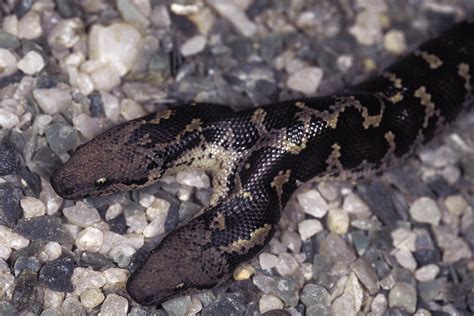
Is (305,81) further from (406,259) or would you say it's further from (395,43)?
(406,259)

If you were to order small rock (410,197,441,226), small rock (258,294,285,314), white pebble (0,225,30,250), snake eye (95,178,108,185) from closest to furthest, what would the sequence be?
1. white pebble (0,225,30,250)
2. snake eye (95,178,108,185)
3. small rock (258,294,285,314)
4. small rock (410,197,441,226)

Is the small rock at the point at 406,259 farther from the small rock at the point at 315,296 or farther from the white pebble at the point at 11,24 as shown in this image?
the white pebble at the point at 11,24

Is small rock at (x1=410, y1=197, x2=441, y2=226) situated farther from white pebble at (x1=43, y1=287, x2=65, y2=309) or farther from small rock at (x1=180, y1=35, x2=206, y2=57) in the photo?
white pebble at (x1=43, y1=287, x2=65, y2=309)

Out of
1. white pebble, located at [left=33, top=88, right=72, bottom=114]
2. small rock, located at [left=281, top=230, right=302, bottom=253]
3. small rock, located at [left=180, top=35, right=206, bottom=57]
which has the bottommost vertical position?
small rock, located at [left=281, top=230, right=302, bottom=253]

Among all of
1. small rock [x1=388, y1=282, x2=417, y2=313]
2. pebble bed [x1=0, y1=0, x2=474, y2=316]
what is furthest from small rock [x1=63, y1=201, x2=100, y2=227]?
small rock [x1=388, y1=282, x2=417, y2=313]

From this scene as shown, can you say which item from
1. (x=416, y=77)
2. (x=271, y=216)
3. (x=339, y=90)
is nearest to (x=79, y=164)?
(x=271, y=216)

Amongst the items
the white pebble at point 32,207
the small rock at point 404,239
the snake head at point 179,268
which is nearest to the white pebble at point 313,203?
the small rock at point 404,239

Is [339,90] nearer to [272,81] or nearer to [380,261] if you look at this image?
[272,81]
